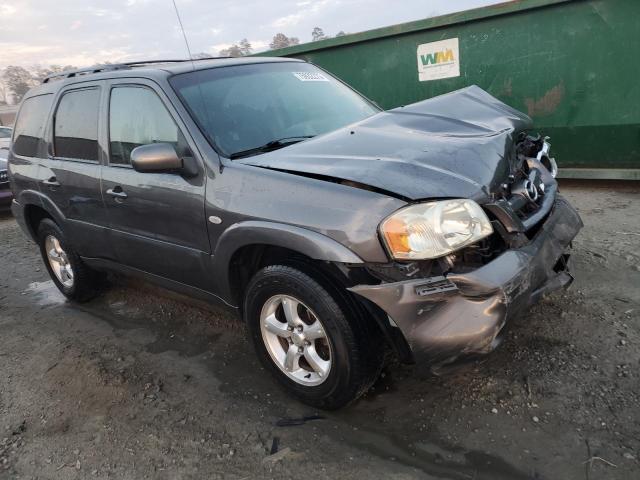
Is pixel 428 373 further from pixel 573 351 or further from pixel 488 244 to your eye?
pixel 573 351

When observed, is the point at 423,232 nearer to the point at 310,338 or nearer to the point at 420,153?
the point at 420,153

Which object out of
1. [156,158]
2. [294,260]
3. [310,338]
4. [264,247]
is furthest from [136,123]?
[310,338]

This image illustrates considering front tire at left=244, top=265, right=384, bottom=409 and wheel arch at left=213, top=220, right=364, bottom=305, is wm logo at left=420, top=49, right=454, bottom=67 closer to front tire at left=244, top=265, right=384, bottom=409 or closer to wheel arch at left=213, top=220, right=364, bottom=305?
wheel arch at left=213, top=220, right=364, bottom=305

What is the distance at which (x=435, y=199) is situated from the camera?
2.19m

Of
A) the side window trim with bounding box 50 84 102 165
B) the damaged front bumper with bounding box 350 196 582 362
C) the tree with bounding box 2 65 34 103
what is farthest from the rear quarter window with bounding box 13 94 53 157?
the tree with bounding box 2 65 34 103

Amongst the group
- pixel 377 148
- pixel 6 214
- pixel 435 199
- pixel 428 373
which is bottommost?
pixel 6 214

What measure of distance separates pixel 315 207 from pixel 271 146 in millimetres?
740

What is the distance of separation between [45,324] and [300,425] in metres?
2.66

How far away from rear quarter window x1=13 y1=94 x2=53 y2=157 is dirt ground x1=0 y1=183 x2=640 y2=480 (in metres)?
1.57

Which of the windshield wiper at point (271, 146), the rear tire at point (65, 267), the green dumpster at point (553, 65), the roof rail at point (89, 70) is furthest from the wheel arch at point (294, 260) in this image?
the green dumpster at point (553, 65)

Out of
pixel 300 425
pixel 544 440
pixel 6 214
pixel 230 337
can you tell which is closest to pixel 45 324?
pixel 230 337

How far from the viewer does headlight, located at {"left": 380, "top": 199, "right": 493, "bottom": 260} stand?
2135 mm

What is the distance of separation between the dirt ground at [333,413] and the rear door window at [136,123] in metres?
1.35

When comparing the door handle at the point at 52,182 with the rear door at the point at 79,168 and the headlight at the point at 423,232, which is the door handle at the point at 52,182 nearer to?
the rear door at the point at 79,168
